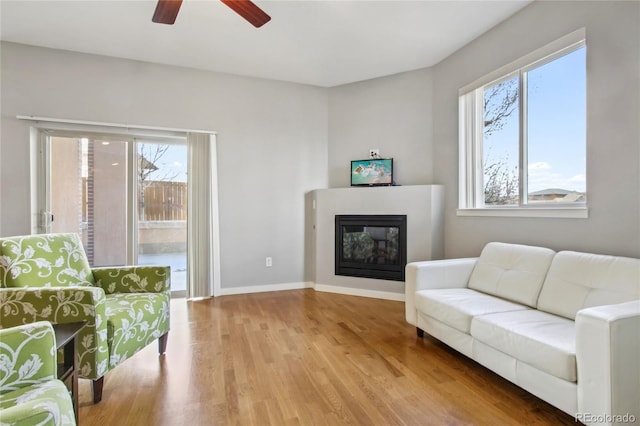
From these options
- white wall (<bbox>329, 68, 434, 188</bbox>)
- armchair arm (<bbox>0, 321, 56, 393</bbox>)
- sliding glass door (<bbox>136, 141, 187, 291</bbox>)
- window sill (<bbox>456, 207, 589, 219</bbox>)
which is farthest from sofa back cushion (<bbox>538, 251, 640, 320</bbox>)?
sliding glass door (<bbox>136, 141, 187, 291</bbox>)

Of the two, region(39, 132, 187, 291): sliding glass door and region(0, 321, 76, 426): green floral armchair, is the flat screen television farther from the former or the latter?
region(0, 321, 76, 426): green floral armchair

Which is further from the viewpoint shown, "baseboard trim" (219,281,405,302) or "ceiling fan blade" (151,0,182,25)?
"baseboard trim" (219,281,405,302)

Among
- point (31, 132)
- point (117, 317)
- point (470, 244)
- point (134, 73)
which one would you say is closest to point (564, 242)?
point (470, 244)

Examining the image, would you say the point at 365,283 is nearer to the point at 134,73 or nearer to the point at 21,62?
the point at 134,73

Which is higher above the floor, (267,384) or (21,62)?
(21,62)

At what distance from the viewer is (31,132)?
3254mm

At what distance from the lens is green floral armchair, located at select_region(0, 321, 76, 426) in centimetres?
97

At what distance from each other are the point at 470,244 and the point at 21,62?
4.99 m

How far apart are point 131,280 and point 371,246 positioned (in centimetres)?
260

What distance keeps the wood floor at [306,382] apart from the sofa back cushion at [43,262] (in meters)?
0.68

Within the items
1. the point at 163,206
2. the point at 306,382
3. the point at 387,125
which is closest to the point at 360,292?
the point at 306,382

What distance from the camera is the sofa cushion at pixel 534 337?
1.49 metres

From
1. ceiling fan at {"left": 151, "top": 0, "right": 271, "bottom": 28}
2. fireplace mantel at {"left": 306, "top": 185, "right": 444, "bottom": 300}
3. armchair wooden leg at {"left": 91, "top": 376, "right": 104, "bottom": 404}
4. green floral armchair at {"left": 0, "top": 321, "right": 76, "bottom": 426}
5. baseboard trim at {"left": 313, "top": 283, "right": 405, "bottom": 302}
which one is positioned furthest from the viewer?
baseboard trim at {"left": 313, "top": 283, "right": 405, "bottom": 302}

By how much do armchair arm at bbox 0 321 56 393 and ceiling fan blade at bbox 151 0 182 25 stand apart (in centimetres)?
190
